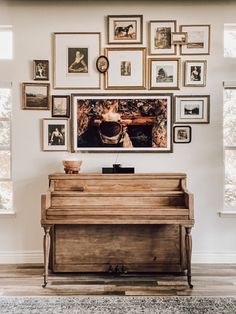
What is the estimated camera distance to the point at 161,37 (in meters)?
4.39

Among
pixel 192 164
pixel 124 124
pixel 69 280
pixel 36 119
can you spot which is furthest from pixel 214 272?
pixel 36 119

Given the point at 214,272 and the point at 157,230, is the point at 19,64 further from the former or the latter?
the point at 214,272

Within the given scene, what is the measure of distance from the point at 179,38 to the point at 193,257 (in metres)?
2.47

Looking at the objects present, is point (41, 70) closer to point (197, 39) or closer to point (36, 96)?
point (36, 96)

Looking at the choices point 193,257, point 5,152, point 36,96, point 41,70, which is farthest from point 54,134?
point 193,257

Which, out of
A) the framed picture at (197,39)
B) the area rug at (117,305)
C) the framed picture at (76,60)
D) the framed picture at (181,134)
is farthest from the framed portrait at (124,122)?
the area rug at (117,305)

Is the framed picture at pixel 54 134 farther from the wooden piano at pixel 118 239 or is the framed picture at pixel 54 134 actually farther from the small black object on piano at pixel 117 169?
the small black object on piano at pixel 117 169

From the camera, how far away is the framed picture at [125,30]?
439cm

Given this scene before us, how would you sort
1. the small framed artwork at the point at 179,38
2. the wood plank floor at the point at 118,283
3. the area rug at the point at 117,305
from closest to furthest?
1. the area rug at the point at 117,305
2. the wood plank floor at the point at 118,283
3. the small framed artwork at the point at 179,38

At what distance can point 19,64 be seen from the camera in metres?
4.42

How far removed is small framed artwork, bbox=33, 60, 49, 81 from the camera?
14.4ft

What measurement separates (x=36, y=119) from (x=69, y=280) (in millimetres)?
1800

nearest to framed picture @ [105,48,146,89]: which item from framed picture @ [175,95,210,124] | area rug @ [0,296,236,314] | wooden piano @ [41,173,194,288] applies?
framed picture @ [175,95,210,124]

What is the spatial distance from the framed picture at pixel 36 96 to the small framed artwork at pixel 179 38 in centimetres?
151
